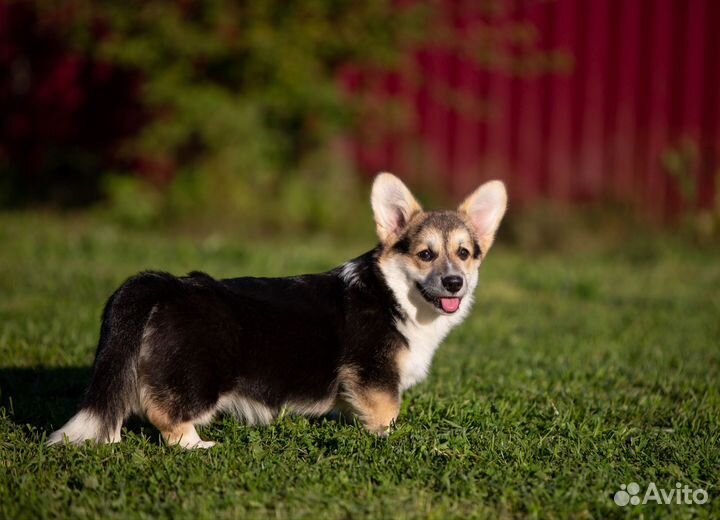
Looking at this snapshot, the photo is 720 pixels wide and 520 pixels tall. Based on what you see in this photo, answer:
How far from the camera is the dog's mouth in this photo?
4258mm

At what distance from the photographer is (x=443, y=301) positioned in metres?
4.26

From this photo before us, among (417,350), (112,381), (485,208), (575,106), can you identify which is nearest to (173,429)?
(112,381)

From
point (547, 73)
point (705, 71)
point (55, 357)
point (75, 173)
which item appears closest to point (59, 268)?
point (55, 357)

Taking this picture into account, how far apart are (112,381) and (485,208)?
2.37 m

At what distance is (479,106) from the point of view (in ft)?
40.6

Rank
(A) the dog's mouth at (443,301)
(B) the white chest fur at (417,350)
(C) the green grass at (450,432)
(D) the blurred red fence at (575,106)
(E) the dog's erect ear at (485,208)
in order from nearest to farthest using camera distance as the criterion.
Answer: (C) the green grass at (450,432), (B) the white chest fur at (417,350), (A) the dog's mouth at (443,301), (E) the dog's erect ear at (485,208), (D) the blurred red fence at (575,106)

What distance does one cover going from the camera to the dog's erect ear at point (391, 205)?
4539 millimetres

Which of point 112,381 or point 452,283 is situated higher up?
point 452,283

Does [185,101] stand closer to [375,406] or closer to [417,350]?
[417,350]

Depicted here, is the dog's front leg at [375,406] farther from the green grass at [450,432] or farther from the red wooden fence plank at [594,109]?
the red wooden fence plank at [594,109]

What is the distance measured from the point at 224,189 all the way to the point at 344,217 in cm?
167

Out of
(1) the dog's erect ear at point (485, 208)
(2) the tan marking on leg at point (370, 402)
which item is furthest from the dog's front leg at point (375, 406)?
(1) the dog's erect ear at point (485, 208)

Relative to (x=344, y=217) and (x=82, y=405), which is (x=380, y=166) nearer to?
(x=344, y=217)

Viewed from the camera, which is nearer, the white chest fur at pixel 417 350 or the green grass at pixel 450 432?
the green grass at pixel 450 432
